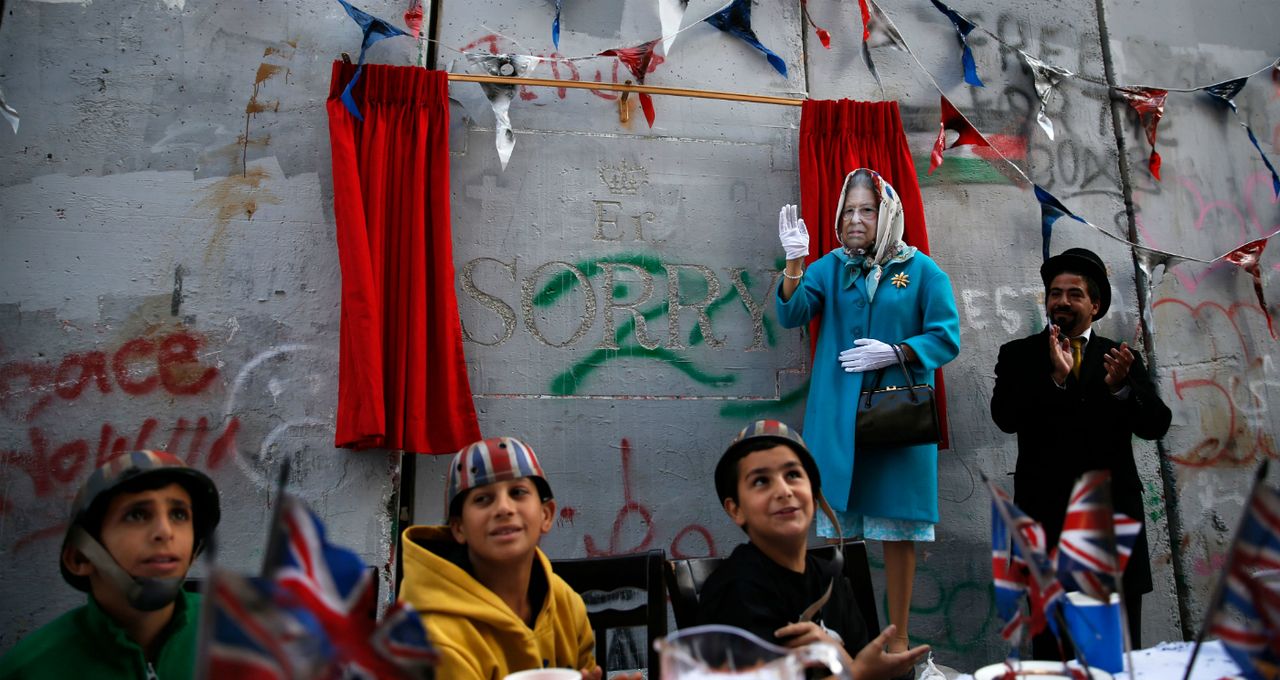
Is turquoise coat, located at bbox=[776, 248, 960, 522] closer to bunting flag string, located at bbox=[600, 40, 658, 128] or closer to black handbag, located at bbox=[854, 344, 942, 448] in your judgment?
black handbag, located at bbox=[854, 344, 942, 448]

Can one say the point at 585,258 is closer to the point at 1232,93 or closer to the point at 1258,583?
the point at 1258,583

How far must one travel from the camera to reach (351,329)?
3.67 meters

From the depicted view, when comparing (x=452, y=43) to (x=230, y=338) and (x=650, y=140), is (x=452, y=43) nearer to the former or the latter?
(x=650, y=140)

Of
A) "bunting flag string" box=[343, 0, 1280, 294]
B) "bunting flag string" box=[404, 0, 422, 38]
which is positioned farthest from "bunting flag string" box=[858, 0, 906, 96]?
"bunting flag string" box=[404, 0, 422, 38]

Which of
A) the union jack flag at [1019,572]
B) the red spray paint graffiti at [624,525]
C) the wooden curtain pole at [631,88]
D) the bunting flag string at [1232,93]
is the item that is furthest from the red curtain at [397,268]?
the bunting flag string at [1232,93]

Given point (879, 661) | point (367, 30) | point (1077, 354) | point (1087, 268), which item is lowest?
point (879, 661)

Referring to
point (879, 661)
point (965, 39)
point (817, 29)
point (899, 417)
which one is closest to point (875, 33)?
point (817, 29)

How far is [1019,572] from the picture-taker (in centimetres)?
140

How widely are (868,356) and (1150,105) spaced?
279 cm

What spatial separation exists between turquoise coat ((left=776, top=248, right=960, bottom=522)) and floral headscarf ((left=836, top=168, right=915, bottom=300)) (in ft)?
0.06

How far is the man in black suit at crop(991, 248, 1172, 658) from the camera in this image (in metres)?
3.28

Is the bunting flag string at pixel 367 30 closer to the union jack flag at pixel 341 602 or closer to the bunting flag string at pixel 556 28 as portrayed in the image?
the bunting flag string at pixel 556 28

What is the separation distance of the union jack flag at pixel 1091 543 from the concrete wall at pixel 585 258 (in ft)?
7.93

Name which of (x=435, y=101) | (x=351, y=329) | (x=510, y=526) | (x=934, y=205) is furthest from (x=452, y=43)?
(x=510, y=526)
